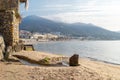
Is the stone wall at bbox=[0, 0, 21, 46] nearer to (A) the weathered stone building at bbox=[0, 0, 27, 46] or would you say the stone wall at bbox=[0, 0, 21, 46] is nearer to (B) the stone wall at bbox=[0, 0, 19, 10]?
(A) the weathered stone building at bbox=[0, 0, 27, 46]

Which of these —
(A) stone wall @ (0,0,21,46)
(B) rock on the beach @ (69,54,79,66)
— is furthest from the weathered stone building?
(B) rock on the beach @ (69,54,79,66)

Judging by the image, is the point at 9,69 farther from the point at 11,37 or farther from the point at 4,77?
the point at 11,37

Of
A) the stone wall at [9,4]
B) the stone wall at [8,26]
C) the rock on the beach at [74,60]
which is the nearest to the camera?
the rock on the beach at [74,60]

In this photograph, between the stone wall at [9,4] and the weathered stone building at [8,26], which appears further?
the stone wall at [9,4]

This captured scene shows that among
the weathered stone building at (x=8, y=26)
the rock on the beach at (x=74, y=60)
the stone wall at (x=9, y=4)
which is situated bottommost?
the rock on the beach at (x=74, y=60)

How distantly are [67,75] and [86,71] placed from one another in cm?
247

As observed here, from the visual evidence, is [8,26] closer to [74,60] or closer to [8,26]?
[8,26]

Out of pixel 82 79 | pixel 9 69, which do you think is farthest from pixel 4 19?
pixel 82 79

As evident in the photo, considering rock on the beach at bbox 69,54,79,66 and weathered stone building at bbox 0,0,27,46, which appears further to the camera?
weathered stone building at bbox 0,0,27,46

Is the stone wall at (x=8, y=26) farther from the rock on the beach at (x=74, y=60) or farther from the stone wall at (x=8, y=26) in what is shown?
the rock on the beach at (x=74, y=60)

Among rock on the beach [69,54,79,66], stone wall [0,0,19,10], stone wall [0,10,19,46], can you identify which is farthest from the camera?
stone wall [0,0,19,10]

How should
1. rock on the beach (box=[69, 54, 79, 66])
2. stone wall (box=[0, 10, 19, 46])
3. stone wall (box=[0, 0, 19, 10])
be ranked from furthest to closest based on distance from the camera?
stone wall (box=[0, 0, 19, 10]), stone wall (box=[0, 10, 19, 46]), rock on the beach (box=[69, 54, 79, 66])

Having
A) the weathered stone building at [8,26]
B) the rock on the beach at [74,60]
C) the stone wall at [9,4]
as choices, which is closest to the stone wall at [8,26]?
the weathered stone building at [8,26]

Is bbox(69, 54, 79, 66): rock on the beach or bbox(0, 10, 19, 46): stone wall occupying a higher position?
bbox(0, 10, 19, 46): stone wall
